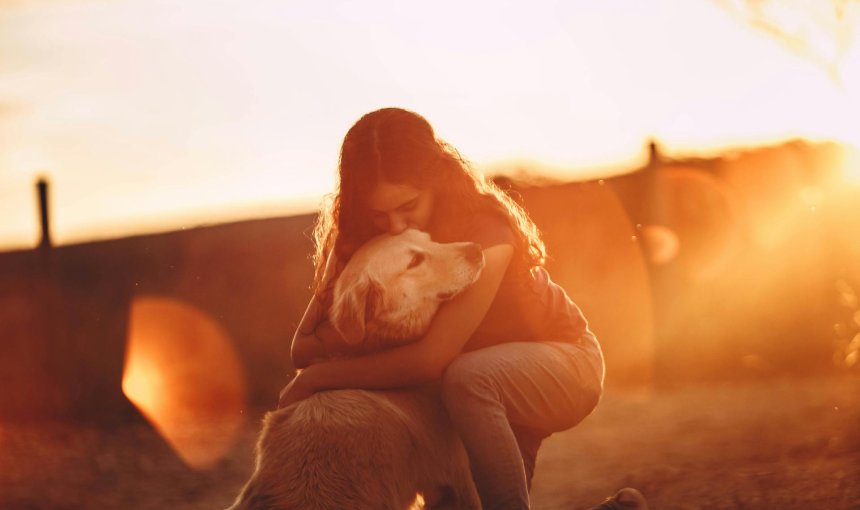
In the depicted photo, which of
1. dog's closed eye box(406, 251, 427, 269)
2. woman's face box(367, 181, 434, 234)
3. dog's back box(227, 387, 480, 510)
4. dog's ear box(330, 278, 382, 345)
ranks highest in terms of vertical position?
woman's face box(367, 181, 434, 234)

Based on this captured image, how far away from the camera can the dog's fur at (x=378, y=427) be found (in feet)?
8.17

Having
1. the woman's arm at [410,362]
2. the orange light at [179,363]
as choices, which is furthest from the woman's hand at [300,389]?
the orange light at [179,363]

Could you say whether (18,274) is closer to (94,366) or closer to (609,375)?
(94,366)

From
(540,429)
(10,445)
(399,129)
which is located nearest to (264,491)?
(540,429)

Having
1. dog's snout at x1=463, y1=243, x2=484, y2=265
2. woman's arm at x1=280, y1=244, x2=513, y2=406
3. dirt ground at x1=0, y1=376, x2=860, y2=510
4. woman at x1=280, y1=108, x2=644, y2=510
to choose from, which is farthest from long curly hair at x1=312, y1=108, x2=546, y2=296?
dirt ground at x1=0, y1=376, x2=860, y2=510

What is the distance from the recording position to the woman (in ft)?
8.80

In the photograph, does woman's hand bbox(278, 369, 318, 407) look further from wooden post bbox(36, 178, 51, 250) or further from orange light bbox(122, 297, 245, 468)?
wooden post bbox(36, 178, 51, 250)

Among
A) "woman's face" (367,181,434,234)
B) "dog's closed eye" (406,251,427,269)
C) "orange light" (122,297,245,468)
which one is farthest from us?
"orange light" (122,297,245,468)

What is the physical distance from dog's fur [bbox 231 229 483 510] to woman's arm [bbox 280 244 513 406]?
4 centimetres

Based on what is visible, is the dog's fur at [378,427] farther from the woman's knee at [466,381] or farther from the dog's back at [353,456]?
A: the woman's knee at [466,381]

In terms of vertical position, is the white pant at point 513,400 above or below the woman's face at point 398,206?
below

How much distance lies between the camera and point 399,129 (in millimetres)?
3080

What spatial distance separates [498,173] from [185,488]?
11.4 feet

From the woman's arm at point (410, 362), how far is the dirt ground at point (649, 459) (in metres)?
1.73
